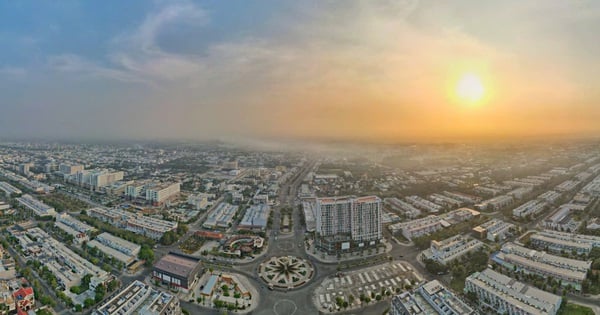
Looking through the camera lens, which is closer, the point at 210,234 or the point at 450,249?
the point at 450,249

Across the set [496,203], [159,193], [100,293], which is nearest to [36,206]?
[159,193]

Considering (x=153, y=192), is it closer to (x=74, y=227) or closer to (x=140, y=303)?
(x=74, y=227)

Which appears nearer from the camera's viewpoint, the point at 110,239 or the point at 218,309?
the point at 218,309

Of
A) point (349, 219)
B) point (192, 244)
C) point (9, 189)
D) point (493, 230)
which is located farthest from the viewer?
point (9, 189)

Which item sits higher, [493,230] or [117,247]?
[493,230]

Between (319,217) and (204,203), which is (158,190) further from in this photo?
(319,217)

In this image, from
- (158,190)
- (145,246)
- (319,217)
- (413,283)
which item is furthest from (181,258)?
(158,190)

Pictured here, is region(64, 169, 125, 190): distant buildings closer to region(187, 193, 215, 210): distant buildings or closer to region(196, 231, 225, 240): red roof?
region(187, 193, 215, 210): distant buildings
